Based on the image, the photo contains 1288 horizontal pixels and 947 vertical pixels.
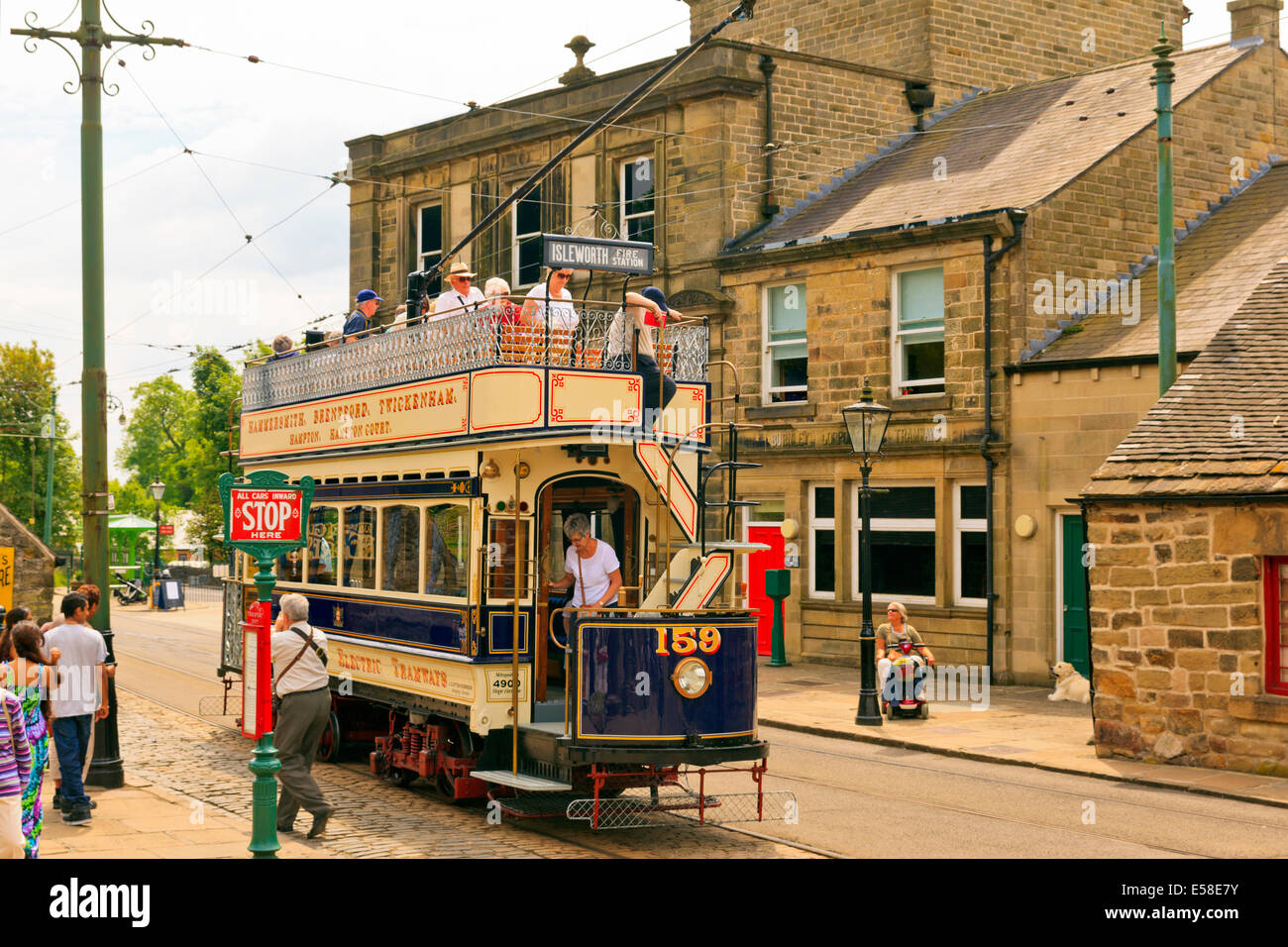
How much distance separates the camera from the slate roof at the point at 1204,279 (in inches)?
822

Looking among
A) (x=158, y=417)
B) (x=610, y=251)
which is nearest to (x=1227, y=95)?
(x=610, y=251)

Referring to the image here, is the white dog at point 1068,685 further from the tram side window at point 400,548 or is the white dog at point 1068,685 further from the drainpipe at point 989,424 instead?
the tram side window at point 400,548

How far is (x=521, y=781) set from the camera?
11.8 m

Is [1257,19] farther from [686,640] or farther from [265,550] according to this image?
[265,550]

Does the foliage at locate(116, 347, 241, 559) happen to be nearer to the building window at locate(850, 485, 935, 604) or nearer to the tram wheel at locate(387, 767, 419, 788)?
the building window at locate(850, 485, 935, 604)

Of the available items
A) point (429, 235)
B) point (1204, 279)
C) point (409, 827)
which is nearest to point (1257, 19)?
point (1204, 279)

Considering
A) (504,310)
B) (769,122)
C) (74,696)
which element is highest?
(769,122)

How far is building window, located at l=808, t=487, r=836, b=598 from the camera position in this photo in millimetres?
25641

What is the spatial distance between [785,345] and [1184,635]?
12.2m

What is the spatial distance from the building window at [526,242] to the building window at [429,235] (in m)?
2.63

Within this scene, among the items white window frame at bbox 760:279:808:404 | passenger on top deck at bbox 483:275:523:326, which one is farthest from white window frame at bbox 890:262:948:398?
passenger on top deck at bbox 483:275:523:326

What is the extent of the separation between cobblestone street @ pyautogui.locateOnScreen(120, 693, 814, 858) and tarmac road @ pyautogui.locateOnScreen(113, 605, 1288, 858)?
0.59 feet
